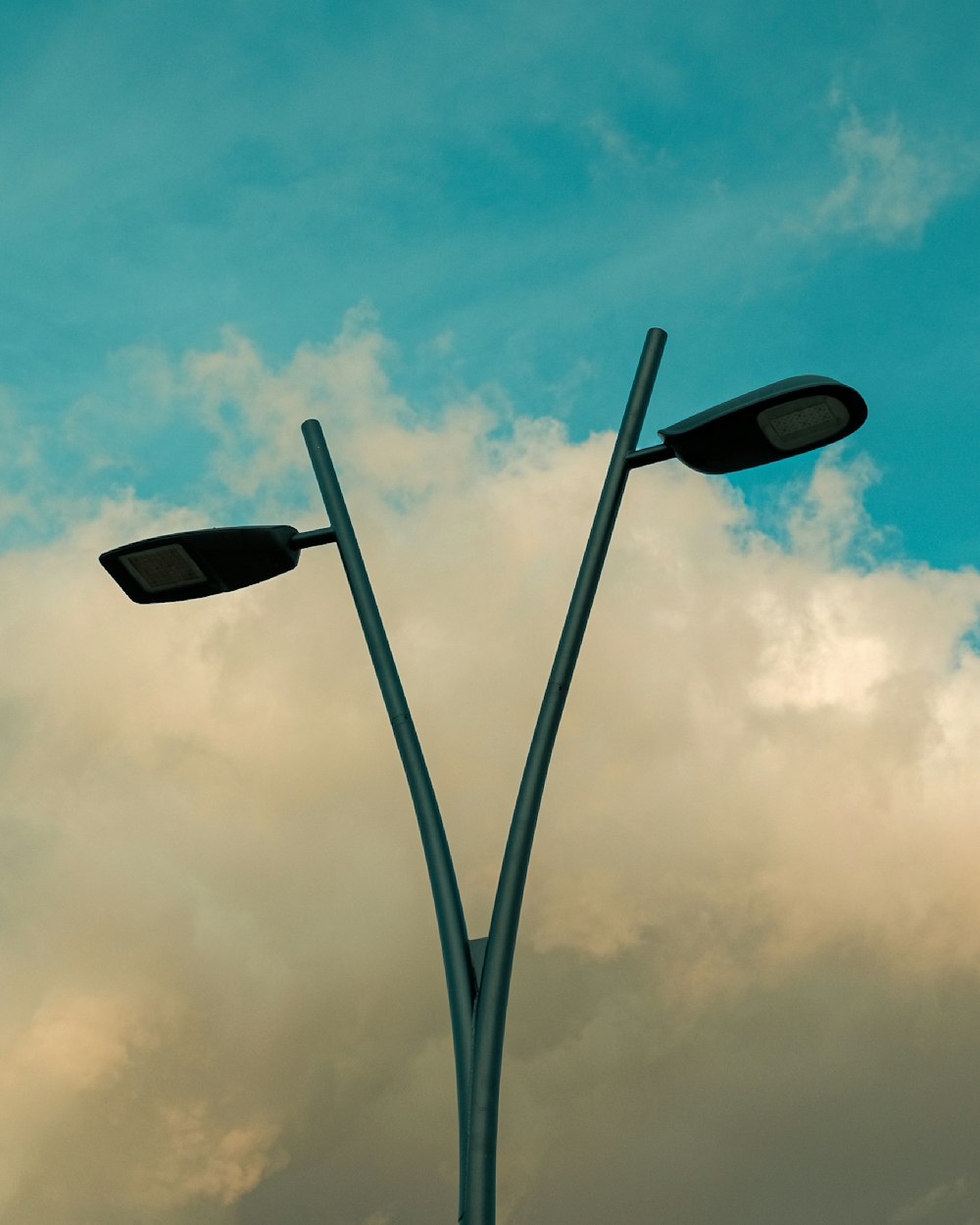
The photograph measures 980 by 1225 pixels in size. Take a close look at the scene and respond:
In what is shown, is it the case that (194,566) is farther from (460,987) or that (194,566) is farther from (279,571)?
(460,987)

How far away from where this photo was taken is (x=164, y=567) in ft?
25.9

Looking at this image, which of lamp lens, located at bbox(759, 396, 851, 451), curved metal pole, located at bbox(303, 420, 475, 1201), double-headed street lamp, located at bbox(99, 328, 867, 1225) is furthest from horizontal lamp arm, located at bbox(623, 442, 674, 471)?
curved metal pole, located at bbox(303, 420, 475, 1201)

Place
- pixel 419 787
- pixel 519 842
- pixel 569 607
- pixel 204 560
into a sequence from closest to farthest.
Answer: pixel 519 842
pixel 419 787
pixel 569 607
pixel 204 560

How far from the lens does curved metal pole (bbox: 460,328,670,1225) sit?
591 cm

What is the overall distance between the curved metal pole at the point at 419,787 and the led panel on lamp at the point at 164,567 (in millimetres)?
836

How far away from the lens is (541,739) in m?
6.93

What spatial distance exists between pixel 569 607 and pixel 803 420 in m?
1.56

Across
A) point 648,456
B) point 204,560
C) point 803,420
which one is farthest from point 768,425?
point 204,560

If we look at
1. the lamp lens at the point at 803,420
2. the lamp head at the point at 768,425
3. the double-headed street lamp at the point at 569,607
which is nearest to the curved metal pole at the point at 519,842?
the double-headed street lamp at the point at 569,607

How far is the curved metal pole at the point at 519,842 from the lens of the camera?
5.91 m

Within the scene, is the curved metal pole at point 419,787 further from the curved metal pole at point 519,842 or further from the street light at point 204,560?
the street light at point 204,560

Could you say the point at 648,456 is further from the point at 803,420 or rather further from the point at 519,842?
the point at 519,842

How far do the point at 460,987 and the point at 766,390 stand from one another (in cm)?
335

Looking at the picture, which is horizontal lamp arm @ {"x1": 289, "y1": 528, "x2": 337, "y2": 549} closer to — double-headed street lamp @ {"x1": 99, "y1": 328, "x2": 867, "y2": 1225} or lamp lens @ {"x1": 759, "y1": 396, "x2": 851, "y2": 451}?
double-headed street lamp @ {"x1": 99, "y1": 328, "x2": 867, "y2": 1225}
